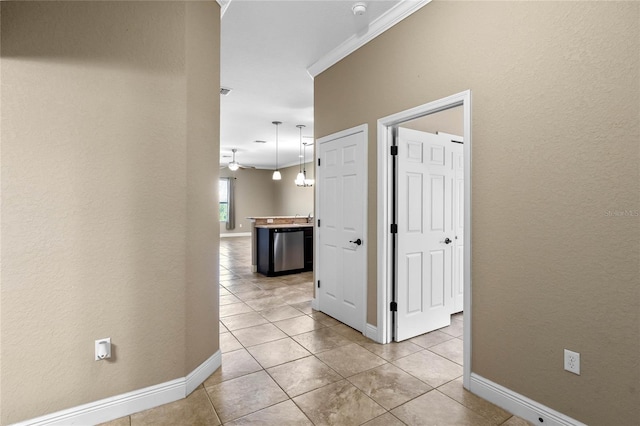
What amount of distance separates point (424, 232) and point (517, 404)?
5.21 ft

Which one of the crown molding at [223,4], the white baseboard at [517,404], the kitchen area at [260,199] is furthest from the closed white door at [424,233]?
the kitchen area at [260,199]

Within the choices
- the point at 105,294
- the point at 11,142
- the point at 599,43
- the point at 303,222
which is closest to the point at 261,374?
the point at 105,294

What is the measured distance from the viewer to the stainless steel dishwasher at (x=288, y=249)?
5906 mm

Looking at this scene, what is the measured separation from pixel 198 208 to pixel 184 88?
0.83m

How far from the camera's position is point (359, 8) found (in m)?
2.61

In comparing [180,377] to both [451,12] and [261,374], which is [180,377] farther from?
[451,12]

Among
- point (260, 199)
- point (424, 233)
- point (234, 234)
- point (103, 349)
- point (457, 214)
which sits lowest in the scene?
point (234, 234)

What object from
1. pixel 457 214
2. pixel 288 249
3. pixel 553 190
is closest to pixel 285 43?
pixel 457 214

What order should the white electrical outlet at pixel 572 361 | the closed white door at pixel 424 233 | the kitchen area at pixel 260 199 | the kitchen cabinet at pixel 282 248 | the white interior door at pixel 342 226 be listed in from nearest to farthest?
1. the white electrical outlet at pixel 572 361
2. the closed white door at pixel 424 233
3. the white interior door at pixel 342 226
4. the kitchen cabinet at pixel 282 248
5. the kitchen area at pixel 260 199

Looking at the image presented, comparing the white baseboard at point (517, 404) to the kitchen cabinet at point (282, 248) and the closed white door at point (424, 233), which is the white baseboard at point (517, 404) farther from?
the kitchen cabinet at point (282, 248)

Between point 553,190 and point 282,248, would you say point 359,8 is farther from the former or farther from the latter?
point 282,248

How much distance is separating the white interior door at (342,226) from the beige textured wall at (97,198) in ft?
5.16

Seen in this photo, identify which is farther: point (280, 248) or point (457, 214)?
point (280, 248)

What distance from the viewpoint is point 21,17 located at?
1705mm
